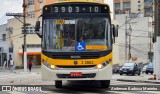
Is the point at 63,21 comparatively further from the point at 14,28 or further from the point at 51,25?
the point at 14,28

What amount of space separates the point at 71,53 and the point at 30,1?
77.3 m

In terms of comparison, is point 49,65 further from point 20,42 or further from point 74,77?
point 20,42

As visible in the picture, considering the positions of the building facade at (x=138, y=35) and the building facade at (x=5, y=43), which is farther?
the building facade at (x=138, y=35)

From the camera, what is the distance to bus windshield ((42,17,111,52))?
1688 centimetres

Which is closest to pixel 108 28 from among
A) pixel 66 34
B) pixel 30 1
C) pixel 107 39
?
pixel 107 39

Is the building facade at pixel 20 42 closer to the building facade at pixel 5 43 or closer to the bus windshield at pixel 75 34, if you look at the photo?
the building facade at pixel 5 43

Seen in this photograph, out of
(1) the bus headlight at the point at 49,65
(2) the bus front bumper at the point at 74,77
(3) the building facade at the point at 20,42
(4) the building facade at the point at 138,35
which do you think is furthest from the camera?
(4) the building facade at the point at 138,35

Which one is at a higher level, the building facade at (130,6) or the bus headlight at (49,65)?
the building facade at (130,6)

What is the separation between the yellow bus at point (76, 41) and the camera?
54.9 feet

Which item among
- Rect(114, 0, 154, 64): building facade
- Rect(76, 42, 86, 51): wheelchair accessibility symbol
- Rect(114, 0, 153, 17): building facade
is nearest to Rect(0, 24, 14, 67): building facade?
Rect(114, 0, 154, 64): building facade

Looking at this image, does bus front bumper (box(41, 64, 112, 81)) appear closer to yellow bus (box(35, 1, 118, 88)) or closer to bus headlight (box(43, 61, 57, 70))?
yellow bus (box(35, 1, 118, 88))

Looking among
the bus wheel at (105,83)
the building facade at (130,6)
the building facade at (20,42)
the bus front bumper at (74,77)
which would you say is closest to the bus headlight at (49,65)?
the bus front bumper at (74,77)

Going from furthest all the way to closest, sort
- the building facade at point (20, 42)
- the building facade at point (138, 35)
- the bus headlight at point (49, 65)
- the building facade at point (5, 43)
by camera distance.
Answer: the building facade at point (138, 35), the building facade at point (5, 43), the building facade at point (20, 42), the bus headlight at point (49, 65)

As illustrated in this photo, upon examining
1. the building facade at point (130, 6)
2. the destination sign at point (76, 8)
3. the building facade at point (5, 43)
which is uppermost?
the building facade at point (130, 6)
